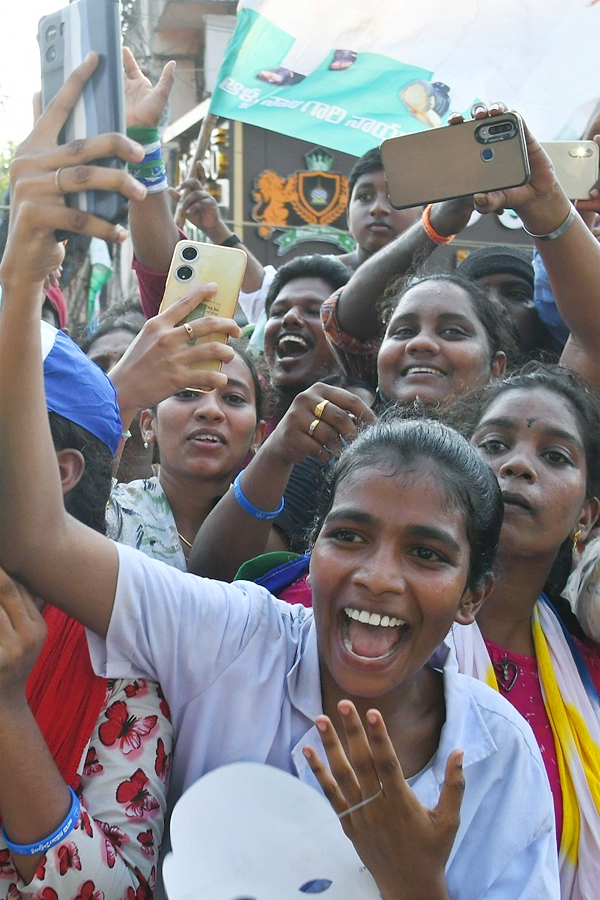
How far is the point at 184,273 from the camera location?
2189mm

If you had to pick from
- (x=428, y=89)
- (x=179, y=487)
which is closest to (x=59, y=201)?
(x=179, y=487)

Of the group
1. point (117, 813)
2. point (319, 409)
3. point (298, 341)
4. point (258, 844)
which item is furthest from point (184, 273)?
point (298, 341)

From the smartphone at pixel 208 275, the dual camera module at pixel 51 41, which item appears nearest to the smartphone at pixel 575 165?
the smartphone at pixel 208 275

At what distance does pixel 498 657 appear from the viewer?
2234 mm

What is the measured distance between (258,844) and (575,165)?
1995 mm

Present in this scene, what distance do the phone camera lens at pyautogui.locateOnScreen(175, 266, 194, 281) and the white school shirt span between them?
26.5 inches

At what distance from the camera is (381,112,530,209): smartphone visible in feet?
7.65

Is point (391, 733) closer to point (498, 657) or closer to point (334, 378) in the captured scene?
point (498, 657)

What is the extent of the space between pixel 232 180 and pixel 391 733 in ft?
35.0

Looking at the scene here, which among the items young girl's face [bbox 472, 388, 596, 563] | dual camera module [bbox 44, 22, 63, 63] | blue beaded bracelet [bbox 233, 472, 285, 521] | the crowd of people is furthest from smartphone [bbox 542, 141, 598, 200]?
dual camera module [bbox 44, 22, 63, 63]

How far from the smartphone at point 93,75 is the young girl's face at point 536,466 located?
1204 millimetres

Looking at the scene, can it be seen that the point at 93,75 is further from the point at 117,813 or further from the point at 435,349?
the point at 435,349

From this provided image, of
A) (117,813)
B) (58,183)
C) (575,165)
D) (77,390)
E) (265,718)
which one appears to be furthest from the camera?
(575,165)

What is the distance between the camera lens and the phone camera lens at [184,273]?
2.19 meters
